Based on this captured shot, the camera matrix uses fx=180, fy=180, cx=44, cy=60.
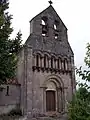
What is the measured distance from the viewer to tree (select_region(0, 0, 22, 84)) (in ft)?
36.4

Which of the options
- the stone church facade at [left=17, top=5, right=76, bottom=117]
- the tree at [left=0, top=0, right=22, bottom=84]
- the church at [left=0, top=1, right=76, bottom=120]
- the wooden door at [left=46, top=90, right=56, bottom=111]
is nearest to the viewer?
the tree at [left=0, top=0, right=22, bottom=84]

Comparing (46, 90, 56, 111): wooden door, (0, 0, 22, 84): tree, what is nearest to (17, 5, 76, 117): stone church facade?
(46, 90, 56, 111): wooden door

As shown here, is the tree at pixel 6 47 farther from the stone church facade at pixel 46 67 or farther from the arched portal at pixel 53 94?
the arched portal at pixel 53 94

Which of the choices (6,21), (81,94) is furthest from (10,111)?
(81,94)

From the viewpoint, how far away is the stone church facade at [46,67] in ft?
66.7

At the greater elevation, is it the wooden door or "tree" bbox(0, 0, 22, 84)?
"tree" bbox(0, 0, 22, 84)

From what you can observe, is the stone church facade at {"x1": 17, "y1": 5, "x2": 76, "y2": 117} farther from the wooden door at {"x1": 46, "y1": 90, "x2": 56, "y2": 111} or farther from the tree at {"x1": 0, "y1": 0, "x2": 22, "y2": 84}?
the tree at {"x1": 0, "y1": 0, "x2": 22, "y2": 84}

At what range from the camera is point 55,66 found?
22.8m

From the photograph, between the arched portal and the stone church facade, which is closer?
the stone church facade

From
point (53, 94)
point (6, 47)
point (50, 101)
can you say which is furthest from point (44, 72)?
point (6, 47)

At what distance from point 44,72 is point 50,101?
11.8ft

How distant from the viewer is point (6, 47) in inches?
459

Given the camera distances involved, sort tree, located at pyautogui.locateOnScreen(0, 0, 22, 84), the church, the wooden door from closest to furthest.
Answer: tree, located at pyautogui.locateOnScreen(0, 0, 22, 84) → the church → the wooden door

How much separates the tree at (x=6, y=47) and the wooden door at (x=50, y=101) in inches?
428
